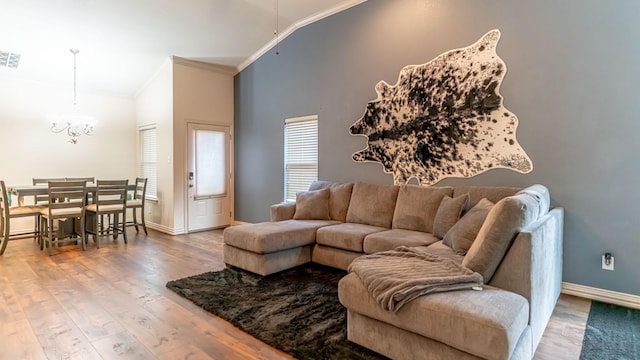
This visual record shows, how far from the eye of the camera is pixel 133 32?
4.68 meters

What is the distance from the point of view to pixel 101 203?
5020 millimetres

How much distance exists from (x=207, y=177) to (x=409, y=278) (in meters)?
4.94

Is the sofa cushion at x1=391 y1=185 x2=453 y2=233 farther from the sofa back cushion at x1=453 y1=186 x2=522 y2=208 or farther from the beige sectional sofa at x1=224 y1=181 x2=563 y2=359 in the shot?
the sofa back cushion at x1=453 y1=186 x2=522 y2=208

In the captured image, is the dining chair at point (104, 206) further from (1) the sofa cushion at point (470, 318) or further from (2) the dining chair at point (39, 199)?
(1) the sofa cushion at point (470, 318)

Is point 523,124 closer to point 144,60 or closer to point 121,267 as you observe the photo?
point 121,267

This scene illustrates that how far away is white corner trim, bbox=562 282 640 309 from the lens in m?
2.81

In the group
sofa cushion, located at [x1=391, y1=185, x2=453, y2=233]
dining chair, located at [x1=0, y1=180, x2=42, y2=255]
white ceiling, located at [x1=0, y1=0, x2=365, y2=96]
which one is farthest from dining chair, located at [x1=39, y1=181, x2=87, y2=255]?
sofa cushion, located at [x1=391, y1=185, x2=453, y2=233]

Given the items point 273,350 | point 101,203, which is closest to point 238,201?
point 101,203

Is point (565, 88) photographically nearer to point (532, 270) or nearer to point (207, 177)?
point (532, 270)

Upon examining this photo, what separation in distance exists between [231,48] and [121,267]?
3.71m

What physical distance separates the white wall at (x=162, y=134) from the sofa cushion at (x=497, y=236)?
5.05 meters

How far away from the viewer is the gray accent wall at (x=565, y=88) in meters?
2.81

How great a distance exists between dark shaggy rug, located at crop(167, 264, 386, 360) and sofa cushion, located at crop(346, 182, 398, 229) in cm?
71

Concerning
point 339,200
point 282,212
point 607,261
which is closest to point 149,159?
point 282,212
